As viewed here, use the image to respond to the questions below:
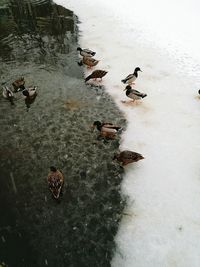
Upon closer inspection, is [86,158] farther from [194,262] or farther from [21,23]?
[21,23]

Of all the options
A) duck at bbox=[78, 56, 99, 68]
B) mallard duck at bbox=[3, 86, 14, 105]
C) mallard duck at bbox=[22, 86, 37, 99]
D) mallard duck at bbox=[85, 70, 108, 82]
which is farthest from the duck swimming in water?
duck at bbox=[78, 56, 99, 68]

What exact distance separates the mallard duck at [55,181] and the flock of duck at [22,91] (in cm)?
290

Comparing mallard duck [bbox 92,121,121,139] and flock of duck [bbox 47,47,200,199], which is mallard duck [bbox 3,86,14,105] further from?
mallard duck [bbox 92,121,121,139]

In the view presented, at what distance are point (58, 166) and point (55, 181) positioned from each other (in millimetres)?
742

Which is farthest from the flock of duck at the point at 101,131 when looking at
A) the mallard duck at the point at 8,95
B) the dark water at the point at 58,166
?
the mallard duck at the point at 8,95

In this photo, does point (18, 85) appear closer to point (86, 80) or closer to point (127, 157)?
point (86, 80)

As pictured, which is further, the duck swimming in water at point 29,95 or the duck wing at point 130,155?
the duck swimming in water at point 29,95

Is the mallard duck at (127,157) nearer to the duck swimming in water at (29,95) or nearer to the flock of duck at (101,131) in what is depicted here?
the flock of duck at (101,131)

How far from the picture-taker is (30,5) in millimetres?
15844

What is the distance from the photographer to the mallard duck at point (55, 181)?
548 cm

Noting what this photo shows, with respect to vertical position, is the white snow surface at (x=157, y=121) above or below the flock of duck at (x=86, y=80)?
below

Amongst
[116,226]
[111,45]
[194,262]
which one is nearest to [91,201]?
[116,226]

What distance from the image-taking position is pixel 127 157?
6.21m

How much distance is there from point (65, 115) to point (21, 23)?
786 cm
